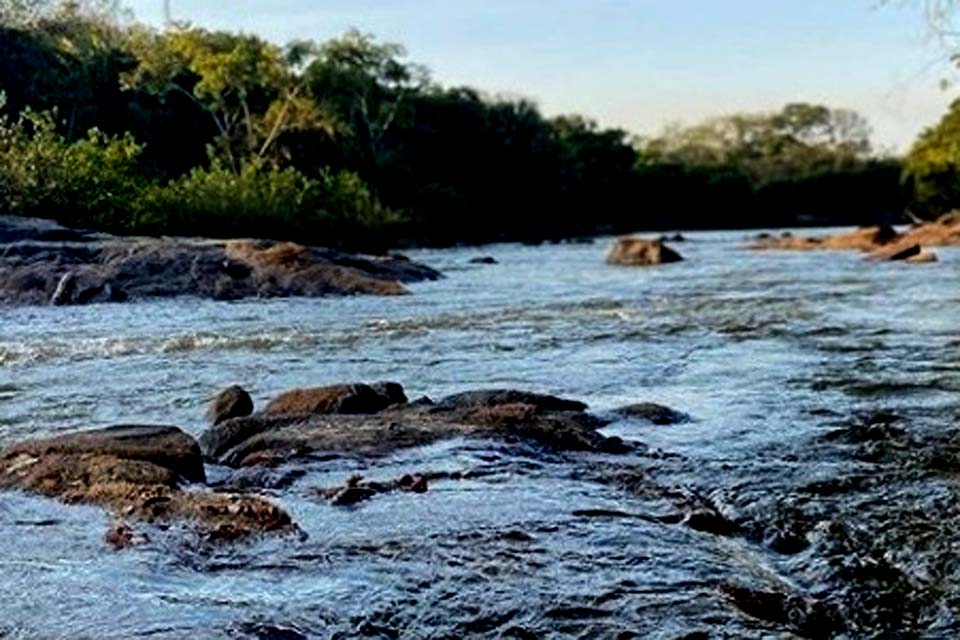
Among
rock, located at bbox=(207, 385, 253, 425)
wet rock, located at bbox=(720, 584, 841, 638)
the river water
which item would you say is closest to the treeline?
the river water

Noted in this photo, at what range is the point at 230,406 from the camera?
9.69 metres

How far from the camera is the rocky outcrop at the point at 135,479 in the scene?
6.29m

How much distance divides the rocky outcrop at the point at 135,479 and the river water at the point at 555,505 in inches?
6.1

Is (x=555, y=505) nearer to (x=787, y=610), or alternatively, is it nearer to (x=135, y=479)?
(x=787, y=610)

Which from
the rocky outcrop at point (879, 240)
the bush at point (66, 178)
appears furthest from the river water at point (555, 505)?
the rocky outcrop at point (879, 240)

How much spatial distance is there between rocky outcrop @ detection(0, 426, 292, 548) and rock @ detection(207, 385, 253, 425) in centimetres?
166

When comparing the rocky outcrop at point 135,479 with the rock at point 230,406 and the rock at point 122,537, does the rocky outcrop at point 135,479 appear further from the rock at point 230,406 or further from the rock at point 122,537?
the rock at point 230,406

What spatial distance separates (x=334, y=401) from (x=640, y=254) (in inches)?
1052

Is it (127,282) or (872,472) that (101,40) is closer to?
(127,282)

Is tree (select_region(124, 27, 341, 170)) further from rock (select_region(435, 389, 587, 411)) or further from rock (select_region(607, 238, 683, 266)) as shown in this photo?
rock (select_region(435, 389, 587, 411))

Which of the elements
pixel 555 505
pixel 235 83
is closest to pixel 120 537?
pixel 555 505

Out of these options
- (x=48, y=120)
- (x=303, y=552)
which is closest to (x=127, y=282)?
(x=48, y=120)

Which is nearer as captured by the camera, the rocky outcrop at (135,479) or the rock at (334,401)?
the rocky outcrop at (135,479)

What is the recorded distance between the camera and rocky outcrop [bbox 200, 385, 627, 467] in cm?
829
